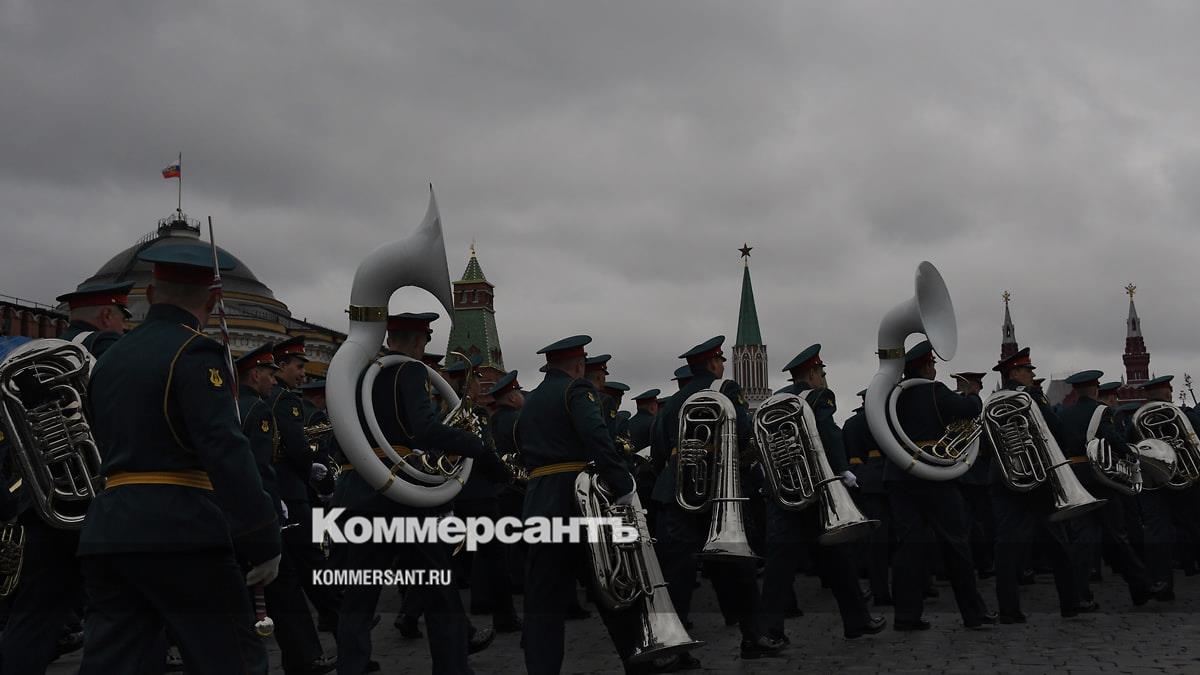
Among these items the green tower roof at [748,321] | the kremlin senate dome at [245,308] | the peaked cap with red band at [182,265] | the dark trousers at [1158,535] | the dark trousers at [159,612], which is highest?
the green tower roof at [748,321]

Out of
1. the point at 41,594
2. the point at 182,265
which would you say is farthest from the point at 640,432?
the point at 182,265

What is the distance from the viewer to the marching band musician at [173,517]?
463 cm

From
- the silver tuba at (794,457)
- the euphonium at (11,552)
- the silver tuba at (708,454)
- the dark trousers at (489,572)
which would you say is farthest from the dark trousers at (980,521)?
the euphonium at (11,552)

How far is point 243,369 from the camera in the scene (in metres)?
9.05

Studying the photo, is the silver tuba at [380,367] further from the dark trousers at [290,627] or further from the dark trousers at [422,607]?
the dark trousers at [290,627]

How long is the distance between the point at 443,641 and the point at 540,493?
117 centimetres

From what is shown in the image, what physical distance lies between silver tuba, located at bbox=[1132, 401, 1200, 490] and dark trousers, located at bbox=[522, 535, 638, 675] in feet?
23.7

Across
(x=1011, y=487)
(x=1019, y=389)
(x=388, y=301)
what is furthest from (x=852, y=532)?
(x=388, y=301)

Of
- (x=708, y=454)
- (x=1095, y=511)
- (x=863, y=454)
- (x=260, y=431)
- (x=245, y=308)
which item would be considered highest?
(x=245, y=308)

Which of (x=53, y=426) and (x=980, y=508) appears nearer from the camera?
(x=53, y=426)

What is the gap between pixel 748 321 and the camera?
140500mm

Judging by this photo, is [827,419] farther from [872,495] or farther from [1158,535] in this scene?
[1158,535]

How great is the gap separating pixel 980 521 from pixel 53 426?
11.8 m

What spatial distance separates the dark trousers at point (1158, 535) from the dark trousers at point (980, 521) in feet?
7.66
